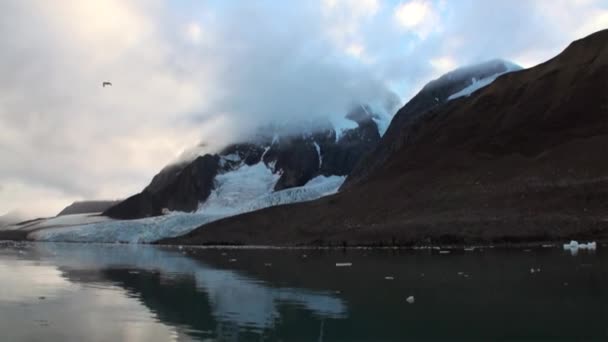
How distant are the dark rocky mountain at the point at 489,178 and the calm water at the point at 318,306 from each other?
112 ft

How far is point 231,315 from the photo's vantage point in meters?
18.1

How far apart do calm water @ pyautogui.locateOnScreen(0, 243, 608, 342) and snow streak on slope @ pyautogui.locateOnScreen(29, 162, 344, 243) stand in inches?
3588

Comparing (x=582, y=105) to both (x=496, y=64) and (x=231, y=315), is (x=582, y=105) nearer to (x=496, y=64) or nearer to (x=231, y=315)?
(x=496, y=64)

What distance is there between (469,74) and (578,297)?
14356 cm

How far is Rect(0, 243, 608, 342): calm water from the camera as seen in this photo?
49.4 ft

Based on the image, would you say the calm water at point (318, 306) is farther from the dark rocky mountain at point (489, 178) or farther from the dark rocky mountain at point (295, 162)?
the dark rocky mountain at point (295, 162)

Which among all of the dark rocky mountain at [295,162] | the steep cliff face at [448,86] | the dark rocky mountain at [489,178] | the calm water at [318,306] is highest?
the steep cliff face at [448,86]

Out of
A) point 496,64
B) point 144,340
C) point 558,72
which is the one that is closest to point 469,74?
point 496,64

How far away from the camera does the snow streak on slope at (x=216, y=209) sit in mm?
121625

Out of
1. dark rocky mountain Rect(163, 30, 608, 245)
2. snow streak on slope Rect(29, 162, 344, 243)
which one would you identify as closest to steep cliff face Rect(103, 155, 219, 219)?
snow streak on slope Rect(29, 162, 344, 243)

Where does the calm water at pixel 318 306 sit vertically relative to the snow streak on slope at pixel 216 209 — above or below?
below

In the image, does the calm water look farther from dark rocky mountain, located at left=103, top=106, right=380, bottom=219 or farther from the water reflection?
dark rocky mountain, located at left=103, top=106, right=380, bottom=219

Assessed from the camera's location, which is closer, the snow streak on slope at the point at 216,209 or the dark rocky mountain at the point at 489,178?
the dark rocky mountain at the point at 489,178

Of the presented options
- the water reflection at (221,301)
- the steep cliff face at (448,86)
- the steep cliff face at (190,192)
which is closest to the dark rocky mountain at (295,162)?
the steep cliff face at (190,192)
